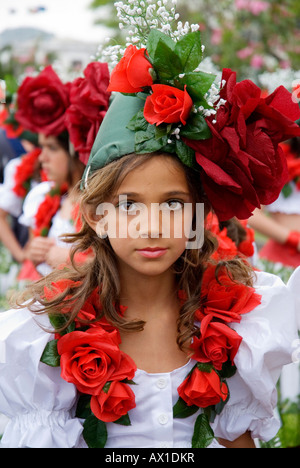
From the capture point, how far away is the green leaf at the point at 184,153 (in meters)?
1.80

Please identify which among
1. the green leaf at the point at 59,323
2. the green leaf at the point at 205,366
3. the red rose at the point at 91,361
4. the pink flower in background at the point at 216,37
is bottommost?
the green leaf at the point at 205,366

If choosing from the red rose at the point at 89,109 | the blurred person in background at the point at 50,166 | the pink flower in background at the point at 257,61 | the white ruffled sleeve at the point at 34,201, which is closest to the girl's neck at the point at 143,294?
the red rose at the point at 89,109

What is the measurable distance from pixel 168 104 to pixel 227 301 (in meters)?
0.66

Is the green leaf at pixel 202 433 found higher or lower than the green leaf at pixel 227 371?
lower

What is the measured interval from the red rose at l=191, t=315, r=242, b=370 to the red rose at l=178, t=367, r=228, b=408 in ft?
0.14

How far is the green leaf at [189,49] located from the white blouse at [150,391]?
74cm

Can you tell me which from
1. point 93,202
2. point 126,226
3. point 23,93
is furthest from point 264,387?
point 23,93

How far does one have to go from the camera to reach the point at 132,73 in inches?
68.6

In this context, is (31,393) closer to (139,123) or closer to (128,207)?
(128,207)

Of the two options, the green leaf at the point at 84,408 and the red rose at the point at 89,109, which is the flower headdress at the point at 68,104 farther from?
the green leaf at the point at 84,408

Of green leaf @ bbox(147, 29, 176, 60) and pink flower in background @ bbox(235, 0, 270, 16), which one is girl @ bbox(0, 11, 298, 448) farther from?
pink flower in background @ bbox(235, 0, 270, 16)

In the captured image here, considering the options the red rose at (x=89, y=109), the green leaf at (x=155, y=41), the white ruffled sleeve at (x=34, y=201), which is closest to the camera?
the green leaf at (x=155, y=41)

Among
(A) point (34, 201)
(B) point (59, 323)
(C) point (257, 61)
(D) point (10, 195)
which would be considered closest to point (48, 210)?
(A) point (34, 201)

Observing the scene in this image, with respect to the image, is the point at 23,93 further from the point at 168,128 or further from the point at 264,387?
the point at 264,387
